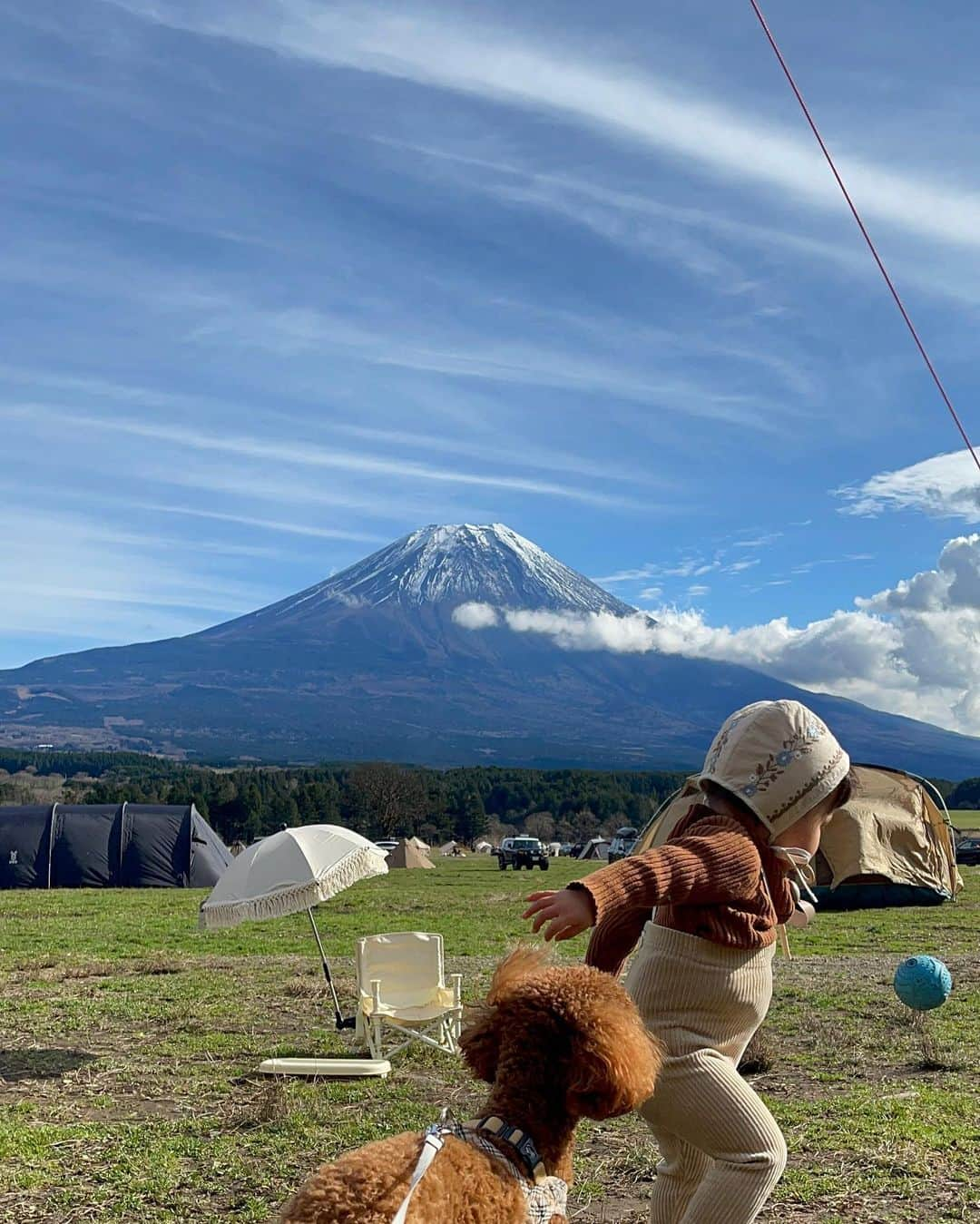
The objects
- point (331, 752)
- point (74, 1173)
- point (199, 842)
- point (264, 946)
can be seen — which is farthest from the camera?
point (331, 752)

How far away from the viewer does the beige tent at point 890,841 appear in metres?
17.1

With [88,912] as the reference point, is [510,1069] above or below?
above

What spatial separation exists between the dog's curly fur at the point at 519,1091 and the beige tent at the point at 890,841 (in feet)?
49.2

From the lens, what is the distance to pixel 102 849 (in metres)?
25.0

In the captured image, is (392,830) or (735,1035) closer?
(735,1035)

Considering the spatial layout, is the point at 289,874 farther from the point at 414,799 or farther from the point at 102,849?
the point at 414,799

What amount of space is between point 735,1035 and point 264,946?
38.1 ft

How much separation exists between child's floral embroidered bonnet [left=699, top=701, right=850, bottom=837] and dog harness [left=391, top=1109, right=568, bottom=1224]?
1.02m

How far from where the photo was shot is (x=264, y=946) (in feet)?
45.0

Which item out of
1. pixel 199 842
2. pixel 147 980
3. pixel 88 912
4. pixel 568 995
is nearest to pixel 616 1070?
pixel 568 995

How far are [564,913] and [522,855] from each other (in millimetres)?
32883

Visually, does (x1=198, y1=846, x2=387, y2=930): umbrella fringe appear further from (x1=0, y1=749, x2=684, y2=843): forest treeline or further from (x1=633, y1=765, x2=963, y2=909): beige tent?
(x1=0, y1=749, x2=684, y2=843): forest treeline

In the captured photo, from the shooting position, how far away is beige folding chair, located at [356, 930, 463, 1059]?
7316 millimetres

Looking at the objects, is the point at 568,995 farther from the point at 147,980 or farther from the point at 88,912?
the point at 88,912
